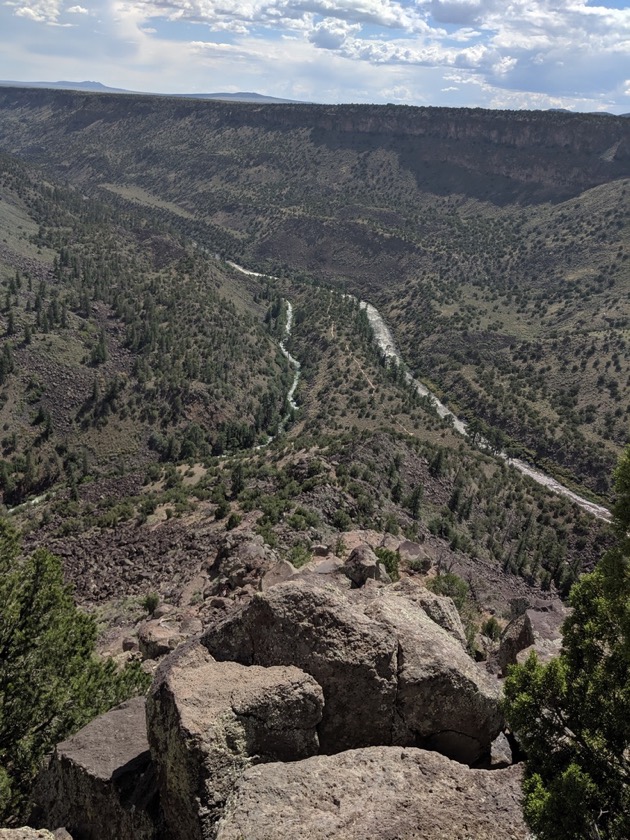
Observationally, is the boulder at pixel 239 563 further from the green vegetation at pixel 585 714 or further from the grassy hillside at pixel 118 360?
the grassy hillside at pixel 118 360

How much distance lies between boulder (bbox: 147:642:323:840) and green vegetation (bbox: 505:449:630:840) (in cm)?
472

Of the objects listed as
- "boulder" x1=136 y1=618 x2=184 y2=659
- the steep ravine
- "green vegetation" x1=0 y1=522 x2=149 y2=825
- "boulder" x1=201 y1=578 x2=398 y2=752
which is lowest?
the steep ravine

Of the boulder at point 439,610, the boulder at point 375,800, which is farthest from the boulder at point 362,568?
the boulder at point 375,800

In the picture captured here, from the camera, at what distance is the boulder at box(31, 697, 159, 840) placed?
13.5 m

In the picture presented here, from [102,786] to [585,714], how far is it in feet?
35.9

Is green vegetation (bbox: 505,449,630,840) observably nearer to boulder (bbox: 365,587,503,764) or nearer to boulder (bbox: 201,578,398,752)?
boulder (bbox: 365,587,503,764)

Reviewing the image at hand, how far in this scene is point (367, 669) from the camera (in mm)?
14414

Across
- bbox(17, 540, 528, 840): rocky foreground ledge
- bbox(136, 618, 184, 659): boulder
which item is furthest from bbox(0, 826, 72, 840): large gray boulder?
bbox(136, 618, 184, 659): boulder

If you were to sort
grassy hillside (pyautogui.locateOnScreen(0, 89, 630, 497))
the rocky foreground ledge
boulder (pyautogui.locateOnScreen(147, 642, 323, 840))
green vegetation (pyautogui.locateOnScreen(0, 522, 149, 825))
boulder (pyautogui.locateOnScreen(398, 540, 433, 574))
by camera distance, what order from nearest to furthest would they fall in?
the rocky foreground ledge, boulder (pyautogui.locateOnScreen(147, 642, 323, 840)), green vegetation (pyautogui.locateOnScreen(0, 522, 149, 825)), boulder (pyautogui.locateOnScreen(398, 540, 433, 574)), grassy hillside (pyautogui.locateOnScreen(0, 89, 630, 497))

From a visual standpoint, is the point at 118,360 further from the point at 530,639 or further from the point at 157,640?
the point at 530,639

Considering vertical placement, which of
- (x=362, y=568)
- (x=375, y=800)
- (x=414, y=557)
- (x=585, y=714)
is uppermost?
(x=585, y=714)

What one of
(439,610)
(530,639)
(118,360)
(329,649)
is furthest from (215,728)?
(118,360)

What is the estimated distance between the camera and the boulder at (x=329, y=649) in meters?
14.2

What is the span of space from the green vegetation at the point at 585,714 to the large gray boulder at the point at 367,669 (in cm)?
190
